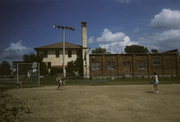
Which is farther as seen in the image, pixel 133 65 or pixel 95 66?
pixel 133 65

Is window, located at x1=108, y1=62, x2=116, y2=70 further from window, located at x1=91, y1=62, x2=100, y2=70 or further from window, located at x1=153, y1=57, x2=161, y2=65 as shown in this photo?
window, located at x1=153, y1=57, x2=161, y2=65

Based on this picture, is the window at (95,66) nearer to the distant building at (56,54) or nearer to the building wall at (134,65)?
the building wall at (134,65)

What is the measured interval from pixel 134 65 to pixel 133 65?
27 centimetres

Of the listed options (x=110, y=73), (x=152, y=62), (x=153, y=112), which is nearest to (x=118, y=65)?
(x=110, y=73)

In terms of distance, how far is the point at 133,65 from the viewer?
3772cm

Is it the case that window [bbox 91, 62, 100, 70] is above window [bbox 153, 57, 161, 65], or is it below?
below

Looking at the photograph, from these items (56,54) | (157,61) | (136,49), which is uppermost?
(136,49)

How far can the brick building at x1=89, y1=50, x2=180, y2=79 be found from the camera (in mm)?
36938

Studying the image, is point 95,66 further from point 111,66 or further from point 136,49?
point 136,49

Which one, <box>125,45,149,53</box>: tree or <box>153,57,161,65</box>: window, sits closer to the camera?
<box>153,57,161,65</box>: window

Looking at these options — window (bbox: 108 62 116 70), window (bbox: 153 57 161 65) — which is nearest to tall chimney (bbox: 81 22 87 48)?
window (bbox: 108 62 116 70)

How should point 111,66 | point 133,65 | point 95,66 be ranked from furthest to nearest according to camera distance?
point 133,65 < point 111,66 < point 95,66

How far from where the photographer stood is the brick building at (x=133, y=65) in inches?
1454

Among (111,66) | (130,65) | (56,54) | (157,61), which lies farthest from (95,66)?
(157,61)
